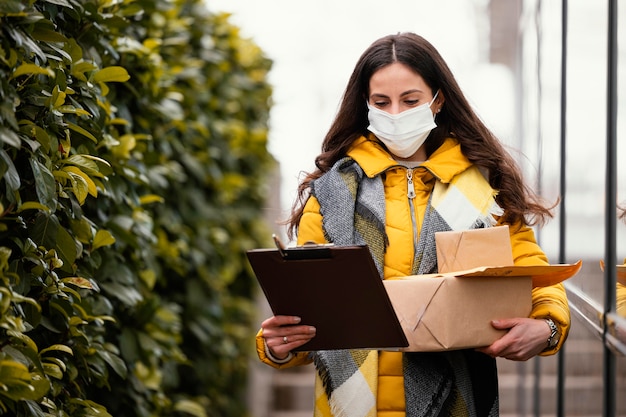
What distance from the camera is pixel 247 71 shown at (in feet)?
21.6

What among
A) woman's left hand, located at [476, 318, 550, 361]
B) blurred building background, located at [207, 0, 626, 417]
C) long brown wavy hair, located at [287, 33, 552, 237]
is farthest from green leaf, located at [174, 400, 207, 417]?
woman's left hand, located at [476, 318, 550, 361]

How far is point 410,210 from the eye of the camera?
2.54m

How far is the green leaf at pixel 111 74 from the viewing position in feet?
9.20

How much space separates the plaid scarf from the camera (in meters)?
2.40

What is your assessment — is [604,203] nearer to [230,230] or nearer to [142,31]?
[142,31]

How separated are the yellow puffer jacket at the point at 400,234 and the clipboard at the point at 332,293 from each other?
202mm

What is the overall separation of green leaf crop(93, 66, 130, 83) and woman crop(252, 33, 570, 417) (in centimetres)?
62

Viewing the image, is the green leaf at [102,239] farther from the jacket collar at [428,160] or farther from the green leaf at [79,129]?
the jacket collar at [428,160]

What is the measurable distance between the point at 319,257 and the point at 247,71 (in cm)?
455

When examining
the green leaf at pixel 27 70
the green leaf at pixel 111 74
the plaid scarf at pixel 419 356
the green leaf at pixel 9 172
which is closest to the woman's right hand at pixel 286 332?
the plaid scarf at pixel 419 356

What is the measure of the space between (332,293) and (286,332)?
16 centimetres

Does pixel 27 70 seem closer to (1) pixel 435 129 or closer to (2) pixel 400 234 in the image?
(2) pixel 400 234

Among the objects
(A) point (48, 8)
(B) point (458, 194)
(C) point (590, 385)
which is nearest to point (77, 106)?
(A) point (48, 8)

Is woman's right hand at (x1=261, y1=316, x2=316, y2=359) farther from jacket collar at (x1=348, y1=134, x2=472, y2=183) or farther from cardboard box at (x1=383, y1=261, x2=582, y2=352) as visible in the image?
jacket collar at (x1=348, y1=134, x2=472, y2=183)
